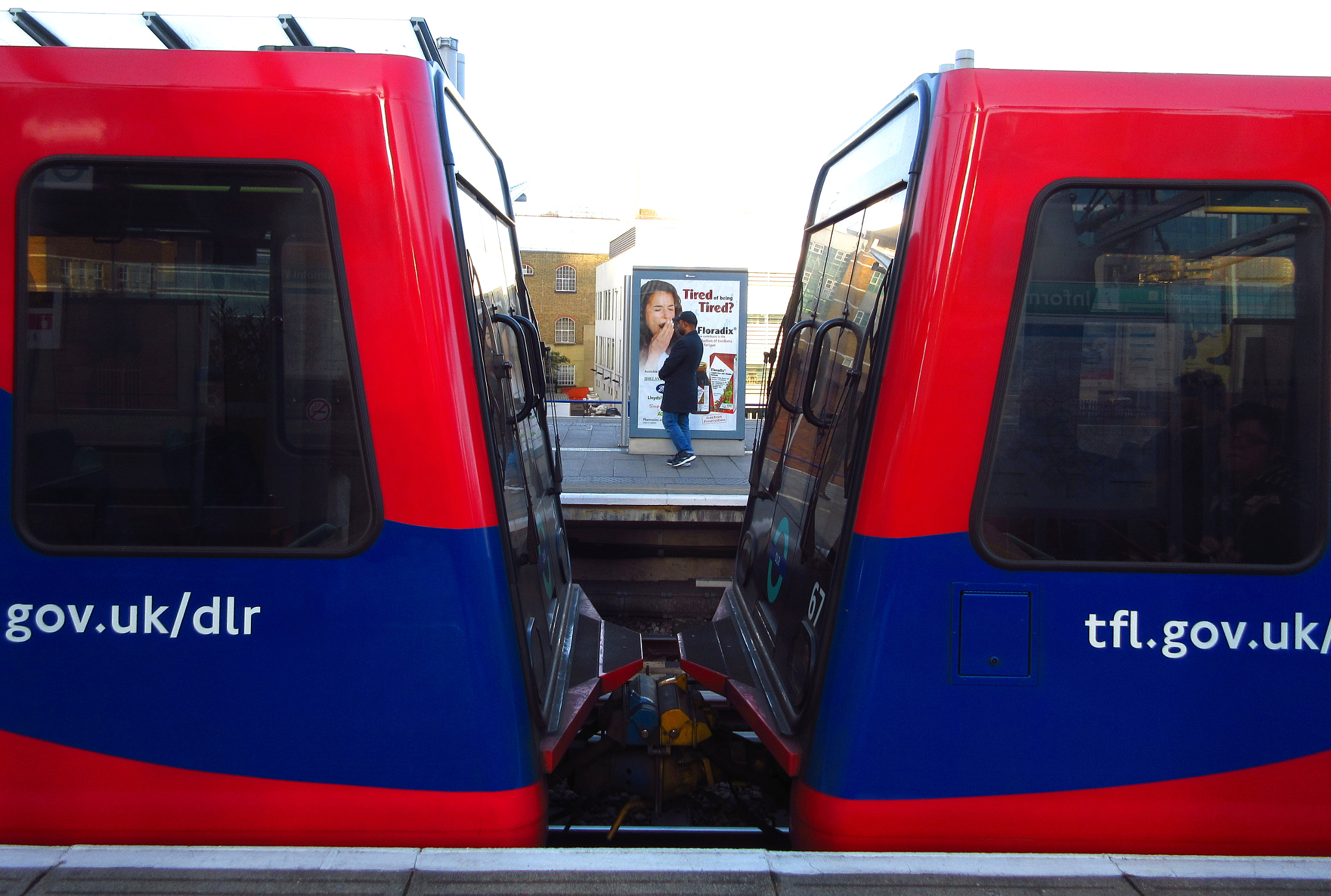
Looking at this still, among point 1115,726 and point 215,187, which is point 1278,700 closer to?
point 1115,726

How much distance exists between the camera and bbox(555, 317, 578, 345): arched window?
A: 199 feet

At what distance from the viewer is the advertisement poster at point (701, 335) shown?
12.5m

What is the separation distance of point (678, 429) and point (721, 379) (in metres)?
1.31

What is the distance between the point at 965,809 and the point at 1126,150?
1.88m

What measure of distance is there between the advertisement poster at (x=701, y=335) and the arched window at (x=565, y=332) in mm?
48521

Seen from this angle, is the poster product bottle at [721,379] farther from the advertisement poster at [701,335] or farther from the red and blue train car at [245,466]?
the red and blue train car at [245,466]

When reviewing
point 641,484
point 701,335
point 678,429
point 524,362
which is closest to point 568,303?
point 701,335

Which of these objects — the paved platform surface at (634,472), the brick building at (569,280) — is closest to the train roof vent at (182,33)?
the paved platform surface at (634,472)

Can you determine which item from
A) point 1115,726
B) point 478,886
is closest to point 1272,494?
point 1115,726

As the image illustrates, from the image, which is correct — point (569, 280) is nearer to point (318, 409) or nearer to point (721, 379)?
point (721, 379)

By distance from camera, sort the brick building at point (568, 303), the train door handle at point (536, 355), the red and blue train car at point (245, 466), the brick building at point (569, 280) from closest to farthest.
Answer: the red and blue train car at point (245, 466) < the train door handle at point (536, 355) < the brick building at point (569, 280) < the brick building at point (568, 303)

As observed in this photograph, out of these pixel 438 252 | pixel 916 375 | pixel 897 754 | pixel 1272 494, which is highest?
pixel 438 252

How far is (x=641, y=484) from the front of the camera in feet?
30.8

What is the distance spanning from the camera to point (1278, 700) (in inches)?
103
